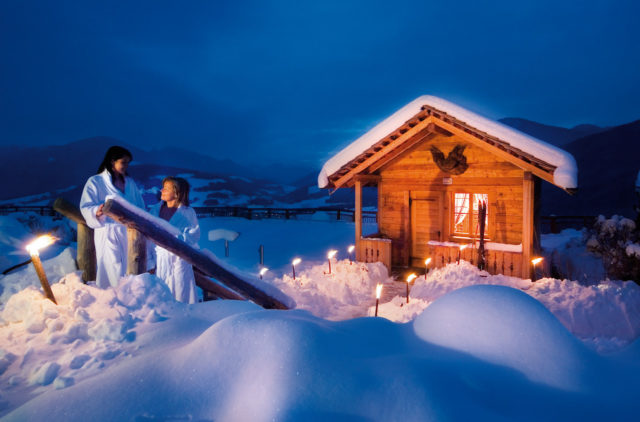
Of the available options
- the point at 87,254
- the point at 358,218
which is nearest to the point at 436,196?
the point at 358,218

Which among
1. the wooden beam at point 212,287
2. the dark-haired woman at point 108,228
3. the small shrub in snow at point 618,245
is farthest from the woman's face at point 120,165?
the small shrub in snow at point 618,245

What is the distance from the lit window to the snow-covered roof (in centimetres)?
253

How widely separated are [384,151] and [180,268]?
718 centimetres

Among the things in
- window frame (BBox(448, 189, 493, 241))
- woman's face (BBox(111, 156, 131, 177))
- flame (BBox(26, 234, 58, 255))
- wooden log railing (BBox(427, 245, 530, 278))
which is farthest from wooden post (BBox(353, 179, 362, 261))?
flame (BBox(26, 234, 58, 255))

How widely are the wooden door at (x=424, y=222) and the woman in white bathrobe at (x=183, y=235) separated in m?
8.30

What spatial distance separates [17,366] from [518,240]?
35.6 ft

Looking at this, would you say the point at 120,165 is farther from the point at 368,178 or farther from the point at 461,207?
the point at 461,207

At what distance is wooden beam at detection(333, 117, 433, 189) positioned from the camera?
9727 mm

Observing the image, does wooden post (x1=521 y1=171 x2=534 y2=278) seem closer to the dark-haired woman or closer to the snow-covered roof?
the snow-covered roof

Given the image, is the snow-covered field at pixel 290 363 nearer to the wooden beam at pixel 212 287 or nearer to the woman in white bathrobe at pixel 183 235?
the woman in white bathrobe at pixel 183 235

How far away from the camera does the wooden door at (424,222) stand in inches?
442

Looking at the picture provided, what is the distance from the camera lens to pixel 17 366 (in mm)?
2426

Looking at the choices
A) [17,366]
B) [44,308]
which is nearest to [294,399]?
[17,366]

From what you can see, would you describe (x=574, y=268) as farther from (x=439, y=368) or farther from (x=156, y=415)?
(x=156, y=415)
